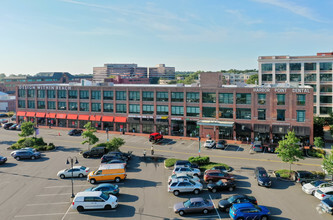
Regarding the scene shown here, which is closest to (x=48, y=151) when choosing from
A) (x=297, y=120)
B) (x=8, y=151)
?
(x=8, y=151)

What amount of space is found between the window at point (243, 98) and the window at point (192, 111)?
9529 mm

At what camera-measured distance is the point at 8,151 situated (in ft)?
184

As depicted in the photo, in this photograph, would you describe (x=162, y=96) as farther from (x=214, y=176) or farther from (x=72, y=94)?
(x=214, y=176)

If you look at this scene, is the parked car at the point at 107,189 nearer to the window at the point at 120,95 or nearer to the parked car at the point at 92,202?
the parked car at the point at 92,202

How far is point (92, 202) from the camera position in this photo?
28.7 m

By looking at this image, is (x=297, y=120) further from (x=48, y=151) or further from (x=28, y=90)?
(x=28, y=90)

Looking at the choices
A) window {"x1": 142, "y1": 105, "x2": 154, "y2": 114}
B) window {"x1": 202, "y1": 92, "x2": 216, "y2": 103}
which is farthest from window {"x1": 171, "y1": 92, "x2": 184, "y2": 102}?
window {"x1": 142, "y1": 105, "x2": 154, "y2": 114}

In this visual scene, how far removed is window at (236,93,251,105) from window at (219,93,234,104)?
4.35 feet

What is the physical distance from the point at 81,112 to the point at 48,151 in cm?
2574

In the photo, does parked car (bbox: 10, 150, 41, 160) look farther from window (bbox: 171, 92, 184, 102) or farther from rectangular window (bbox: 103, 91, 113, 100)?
window (bbox: 171, 92, 184, 102)

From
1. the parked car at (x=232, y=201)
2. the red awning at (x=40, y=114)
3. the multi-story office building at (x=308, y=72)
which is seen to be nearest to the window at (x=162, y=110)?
the red awning at (x=40, y=114)

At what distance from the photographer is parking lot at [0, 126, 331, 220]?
92.6 feet

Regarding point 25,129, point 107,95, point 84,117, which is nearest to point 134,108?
point 107,95

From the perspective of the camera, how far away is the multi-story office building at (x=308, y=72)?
3337 inches
